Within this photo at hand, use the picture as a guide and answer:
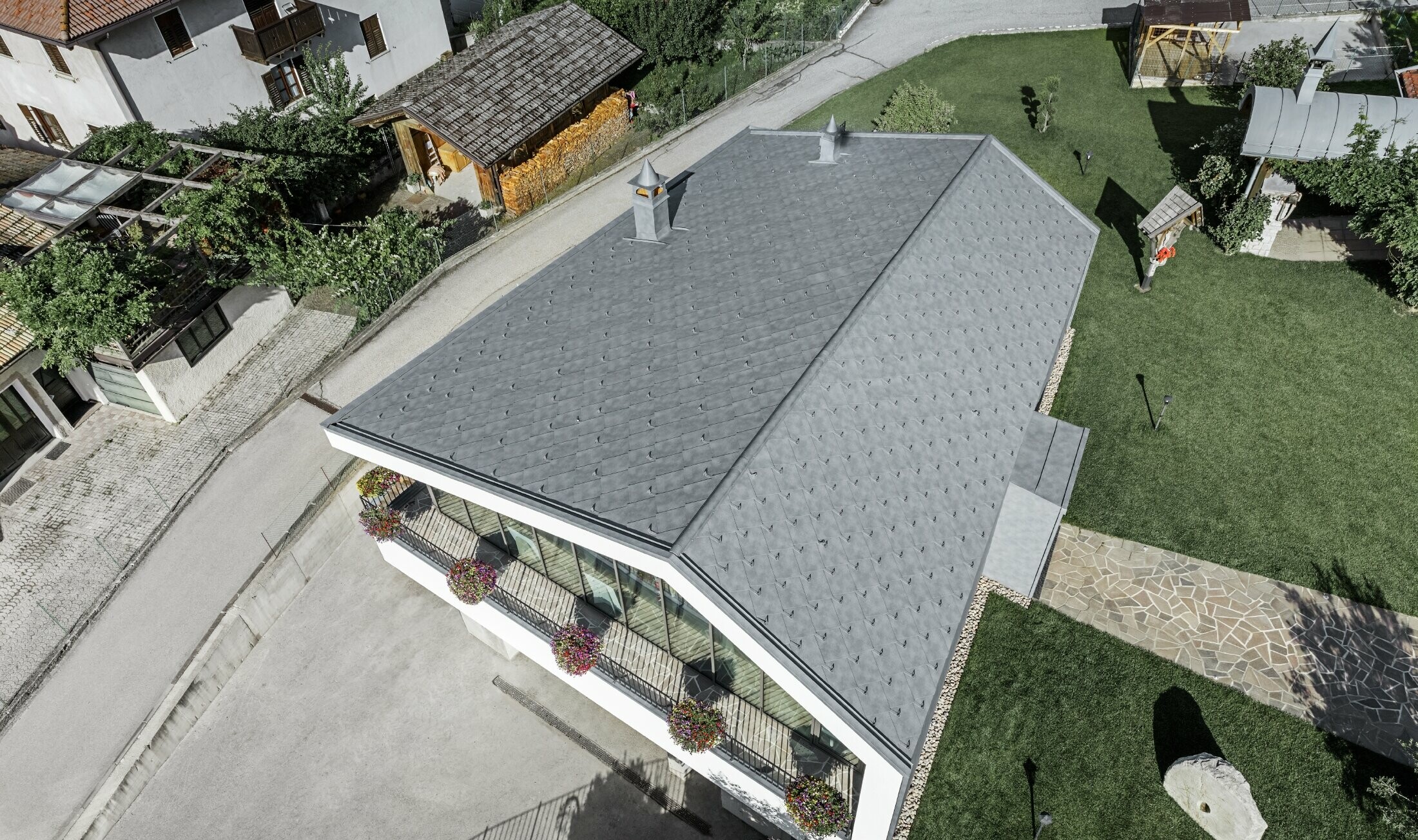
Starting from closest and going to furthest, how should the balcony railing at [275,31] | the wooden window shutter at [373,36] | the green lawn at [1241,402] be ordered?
the green lawn at [1241,402]
the balcony railing at [275,31]
the wooden window shutter at [373,36]

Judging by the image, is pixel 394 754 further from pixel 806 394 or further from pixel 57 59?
pixel 57 59

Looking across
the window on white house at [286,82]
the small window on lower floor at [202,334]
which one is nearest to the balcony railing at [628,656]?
the small window on lower floor at [202,334]

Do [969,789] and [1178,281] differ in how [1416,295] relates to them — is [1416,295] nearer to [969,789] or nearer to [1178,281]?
[1178,281]

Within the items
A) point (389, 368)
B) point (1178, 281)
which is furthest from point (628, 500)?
point (1178, 281)

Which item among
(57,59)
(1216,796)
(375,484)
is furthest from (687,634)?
(57,59)

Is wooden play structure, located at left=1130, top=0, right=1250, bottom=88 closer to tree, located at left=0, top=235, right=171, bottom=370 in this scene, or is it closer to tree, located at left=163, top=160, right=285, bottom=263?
tree, located at left=163, top=160, right=285, bottom=263

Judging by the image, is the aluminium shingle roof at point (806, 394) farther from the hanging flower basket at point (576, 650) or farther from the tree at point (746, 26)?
the tree at point (746, 26)
